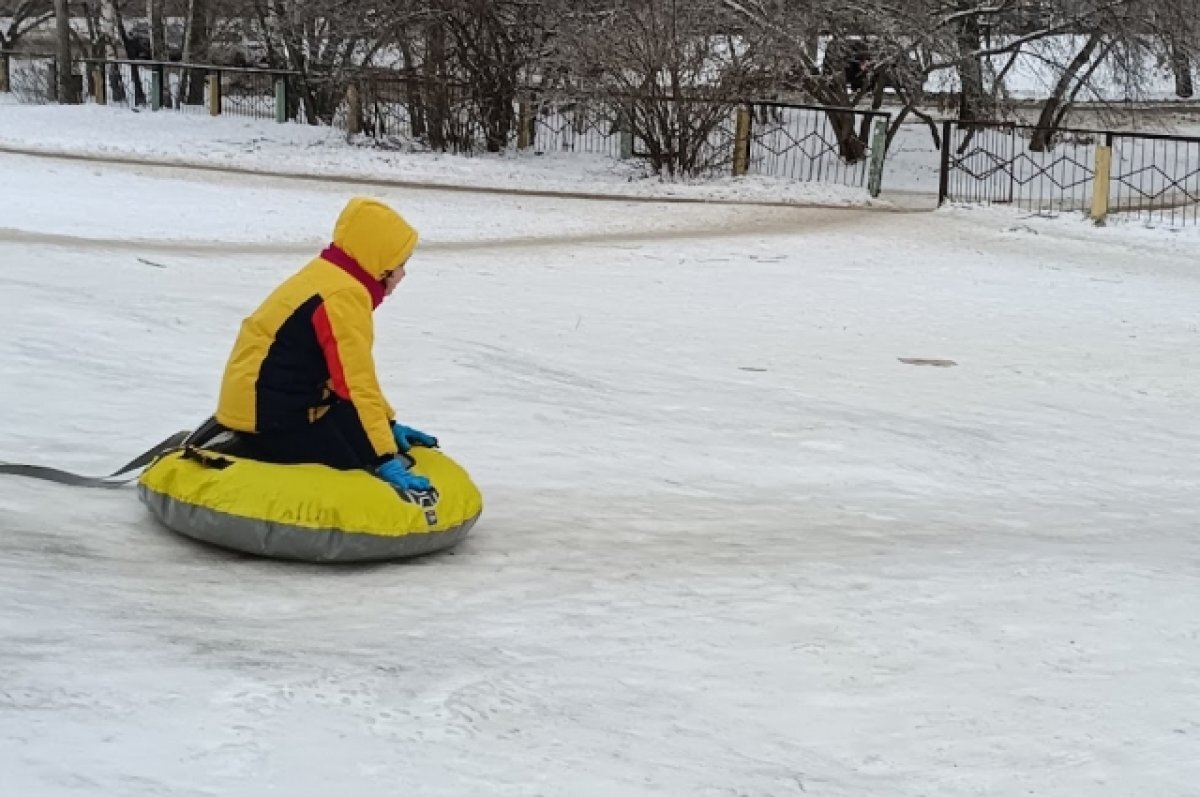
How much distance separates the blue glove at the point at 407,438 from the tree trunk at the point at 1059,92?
2222 cm

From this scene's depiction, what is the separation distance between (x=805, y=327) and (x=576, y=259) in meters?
3.76

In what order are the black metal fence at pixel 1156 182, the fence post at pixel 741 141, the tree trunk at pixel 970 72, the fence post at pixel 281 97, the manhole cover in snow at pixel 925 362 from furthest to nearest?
1. the fence post at pixel 281 97
2. the tree trunk at pixel 970 72
3. the fence post at pixel 741 141
4. the black metal fence at pixel 1156 182
5. the manhole cover in snow at pixel 925 362

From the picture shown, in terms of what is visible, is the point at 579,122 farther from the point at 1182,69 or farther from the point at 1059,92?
the point at 1182,69

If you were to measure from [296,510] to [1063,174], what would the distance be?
22027mm

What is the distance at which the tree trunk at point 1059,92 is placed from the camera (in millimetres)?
27141

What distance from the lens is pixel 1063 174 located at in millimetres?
25812

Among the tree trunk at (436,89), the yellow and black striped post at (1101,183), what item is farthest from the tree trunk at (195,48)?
the yellow and black striped post at (1101,183)

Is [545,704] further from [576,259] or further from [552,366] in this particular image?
[576,259]

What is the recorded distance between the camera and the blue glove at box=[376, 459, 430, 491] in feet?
19.3

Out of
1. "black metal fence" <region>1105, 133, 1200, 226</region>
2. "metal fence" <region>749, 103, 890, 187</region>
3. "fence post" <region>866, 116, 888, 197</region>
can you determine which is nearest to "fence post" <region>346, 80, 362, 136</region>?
"metal fence" <region>749, 103, 890, 187</region>

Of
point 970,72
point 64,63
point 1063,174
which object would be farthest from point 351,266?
point 64,63

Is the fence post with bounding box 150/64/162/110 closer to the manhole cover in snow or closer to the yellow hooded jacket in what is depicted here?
the manhole cover in snow

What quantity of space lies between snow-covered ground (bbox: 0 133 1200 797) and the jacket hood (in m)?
1.09

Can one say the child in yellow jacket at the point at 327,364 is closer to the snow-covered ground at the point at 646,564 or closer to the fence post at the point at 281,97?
the snow-covered ground at the point at 646,564
